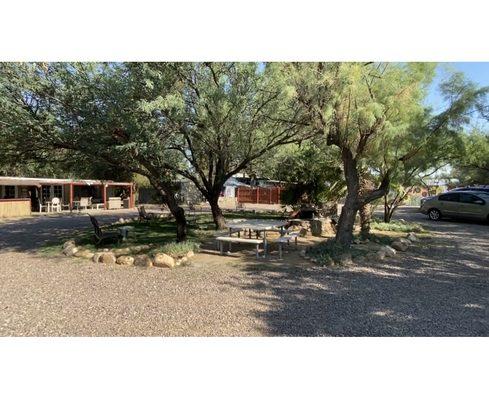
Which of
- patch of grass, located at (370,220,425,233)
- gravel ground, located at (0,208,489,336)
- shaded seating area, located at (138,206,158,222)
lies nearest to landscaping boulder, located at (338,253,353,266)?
gravel ground, located at (0,208,489,336)

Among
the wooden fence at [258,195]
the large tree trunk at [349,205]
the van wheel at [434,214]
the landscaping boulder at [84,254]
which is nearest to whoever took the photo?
the landscaping boulder at [84,254]

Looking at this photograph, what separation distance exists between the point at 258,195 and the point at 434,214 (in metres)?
17.7

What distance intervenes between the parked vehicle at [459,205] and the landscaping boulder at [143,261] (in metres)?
14.9

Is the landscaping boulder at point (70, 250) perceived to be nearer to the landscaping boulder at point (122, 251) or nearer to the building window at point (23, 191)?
the landscaping boulder at point (122, 251)

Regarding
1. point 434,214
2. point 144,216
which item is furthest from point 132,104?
point 434,214

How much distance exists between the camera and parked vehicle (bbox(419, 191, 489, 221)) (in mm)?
16156

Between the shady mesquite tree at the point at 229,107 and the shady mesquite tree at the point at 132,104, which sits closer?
the shady mesquite tree at the point at 132,104

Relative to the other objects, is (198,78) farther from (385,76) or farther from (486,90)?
(486,90)

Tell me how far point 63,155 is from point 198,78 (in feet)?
15.7

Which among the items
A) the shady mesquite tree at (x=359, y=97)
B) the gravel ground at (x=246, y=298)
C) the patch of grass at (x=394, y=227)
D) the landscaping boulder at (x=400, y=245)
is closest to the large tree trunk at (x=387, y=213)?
the patch of grass at (x=394, y=227)

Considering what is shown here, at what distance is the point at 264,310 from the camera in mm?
4812

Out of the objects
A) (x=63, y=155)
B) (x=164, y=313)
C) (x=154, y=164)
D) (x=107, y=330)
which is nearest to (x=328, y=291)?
(x=164, y=313)

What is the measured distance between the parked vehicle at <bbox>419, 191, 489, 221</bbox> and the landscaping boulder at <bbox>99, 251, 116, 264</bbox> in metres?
15.4

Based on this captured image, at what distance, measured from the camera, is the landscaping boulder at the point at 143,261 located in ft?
24.7
